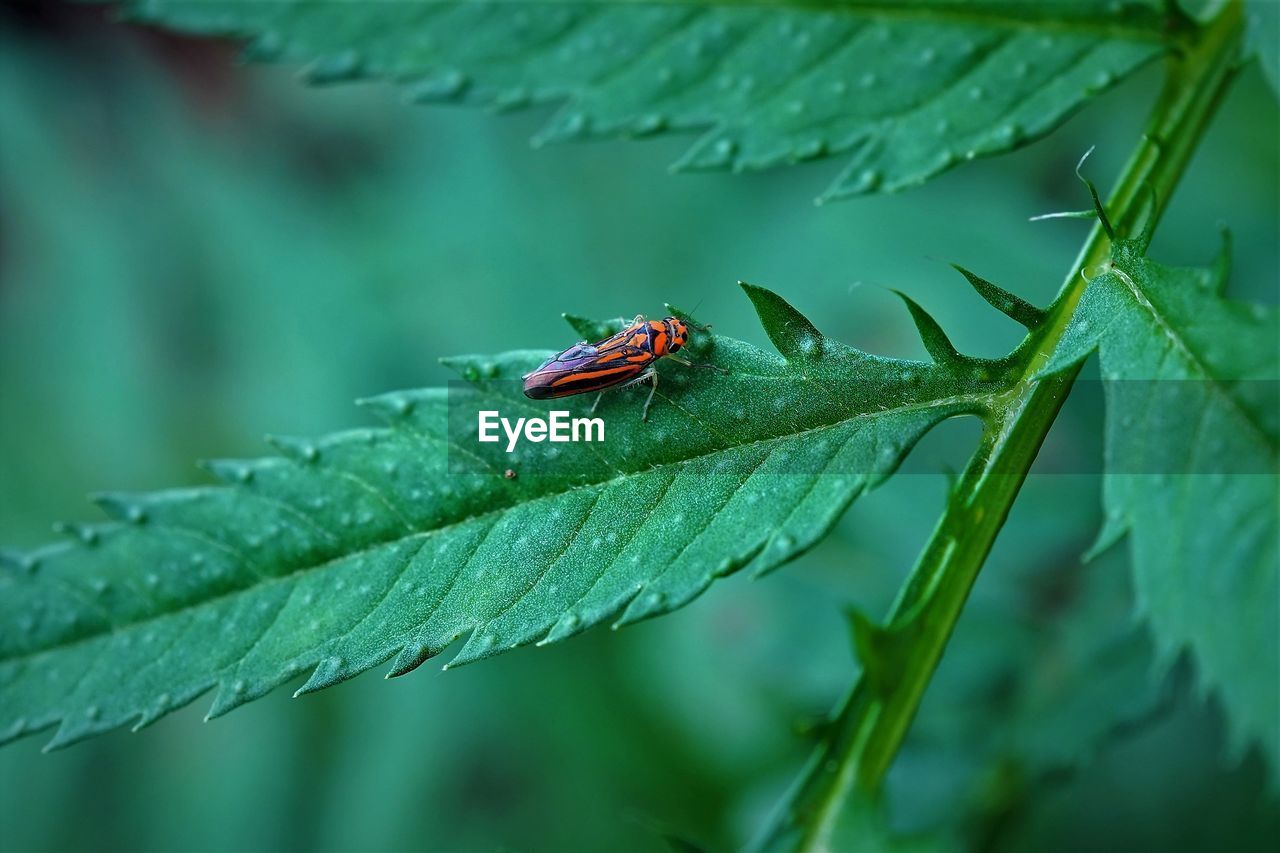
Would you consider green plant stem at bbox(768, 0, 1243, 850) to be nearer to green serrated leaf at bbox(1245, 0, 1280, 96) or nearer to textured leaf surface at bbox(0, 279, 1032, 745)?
textured leaf surface at bbox(0, 279, 1032, 745)

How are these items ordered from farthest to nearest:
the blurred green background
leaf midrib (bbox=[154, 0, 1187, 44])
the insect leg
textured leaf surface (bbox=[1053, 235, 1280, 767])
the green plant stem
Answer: the blurred green background, leaf midrib (bbox=[154, 0, 1187, 44]), the insect leg, the green plant stem, textured leaf surface (bbox=[1053, 235, 1280, 767])

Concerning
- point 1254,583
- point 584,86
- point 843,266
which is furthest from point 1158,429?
point 843,266

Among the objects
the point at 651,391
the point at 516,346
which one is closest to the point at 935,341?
the point at 651,391

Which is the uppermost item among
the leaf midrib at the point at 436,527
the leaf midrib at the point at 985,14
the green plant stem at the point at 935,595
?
the leaf midrib at the point at 985,14

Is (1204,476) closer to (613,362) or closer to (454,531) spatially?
(613,362)

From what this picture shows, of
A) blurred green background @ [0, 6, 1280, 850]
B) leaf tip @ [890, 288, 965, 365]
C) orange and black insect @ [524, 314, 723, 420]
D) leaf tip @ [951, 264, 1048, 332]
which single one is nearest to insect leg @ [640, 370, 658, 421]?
orange and black insect @ [524, 314, 723, 420]

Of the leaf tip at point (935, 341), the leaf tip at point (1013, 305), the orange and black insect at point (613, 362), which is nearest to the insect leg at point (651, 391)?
the orange and black insect at point (613, 362)

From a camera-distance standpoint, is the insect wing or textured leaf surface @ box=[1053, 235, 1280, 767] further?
the insect wing

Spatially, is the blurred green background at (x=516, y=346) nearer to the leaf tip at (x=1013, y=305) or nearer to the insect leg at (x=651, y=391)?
the leaf tip at (x=1013, y=305)
